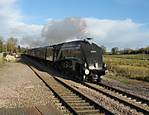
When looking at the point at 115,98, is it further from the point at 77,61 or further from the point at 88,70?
the point at 77,61

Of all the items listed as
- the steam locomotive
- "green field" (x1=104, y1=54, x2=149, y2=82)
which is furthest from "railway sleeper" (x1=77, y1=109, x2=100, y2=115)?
"green field" (x1=104, y1=54, x2=149, y2=82)

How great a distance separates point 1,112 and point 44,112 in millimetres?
1399

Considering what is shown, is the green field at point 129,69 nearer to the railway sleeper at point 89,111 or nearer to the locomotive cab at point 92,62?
the locomotive cab at point 92,62

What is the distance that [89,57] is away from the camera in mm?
22062

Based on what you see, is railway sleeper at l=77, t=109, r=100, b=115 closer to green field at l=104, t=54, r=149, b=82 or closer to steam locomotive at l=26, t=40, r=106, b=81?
steam locomotive at l=26, t=40, r=106, b=81

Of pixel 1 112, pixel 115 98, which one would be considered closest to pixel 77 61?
pixel 115 98

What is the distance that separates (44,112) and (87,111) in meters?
1.44

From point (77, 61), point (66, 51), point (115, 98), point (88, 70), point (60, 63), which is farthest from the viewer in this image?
point (60, 63)

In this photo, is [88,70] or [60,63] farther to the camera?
[60,63]

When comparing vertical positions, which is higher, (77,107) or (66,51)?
(66,51)

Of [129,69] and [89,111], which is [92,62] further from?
[129,69]

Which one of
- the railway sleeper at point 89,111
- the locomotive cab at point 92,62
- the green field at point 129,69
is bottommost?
the railway sleeper at point 89,111

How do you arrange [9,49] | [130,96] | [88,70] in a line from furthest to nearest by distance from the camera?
[9,49]
[88,70]
[130,96]

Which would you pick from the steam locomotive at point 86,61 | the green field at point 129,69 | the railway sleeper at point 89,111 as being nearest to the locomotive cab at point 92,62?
the steam locomotive at point 86,61
